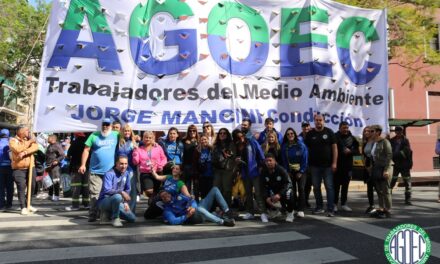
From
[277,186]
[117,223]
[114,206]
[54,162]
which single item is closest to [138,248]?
[117,223]

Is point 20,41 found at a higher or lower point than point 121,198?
higher

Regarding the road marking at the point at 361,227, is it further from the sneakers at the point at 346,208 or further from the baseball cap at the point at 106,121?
the baseball cap at the point at 106,121

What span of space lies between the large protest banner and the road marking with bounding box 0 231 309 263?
2.11m

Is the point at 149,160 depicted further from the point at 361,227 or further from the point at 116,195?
the point at 361,227

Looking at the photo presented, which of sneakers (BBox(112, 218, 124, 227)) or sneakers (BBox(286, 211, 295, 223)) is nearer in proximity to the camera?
sneakers (BBox(112, 218, 124, 227))

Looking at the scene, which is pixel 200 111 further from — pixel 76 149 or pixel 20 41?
pixel 20 41

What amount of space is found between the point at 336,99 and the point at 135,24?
12.2 ft

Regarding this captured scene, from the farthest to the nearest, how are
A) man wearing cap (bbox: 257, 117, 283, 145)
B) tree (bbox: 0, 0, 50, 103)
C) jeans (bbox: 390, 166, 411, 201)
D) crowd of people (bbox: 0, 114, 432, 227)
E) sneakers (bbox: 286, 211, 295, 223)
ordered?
tree (bbox: 0, 0, 50, 103)
jeans (bbox: 390, 166, 411, 201)
man wearing cap (bbox: 257, 117, 283, 145)
sneakers (bbox: 286, 211, 295, 223)
crowd of people (bbox: 0, 114, 432, 227)

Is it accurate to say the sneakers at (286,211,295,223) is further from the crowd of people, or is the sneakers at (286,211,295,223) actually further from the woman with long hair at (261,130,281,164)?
the woman with long hair at (261,130,281,164)

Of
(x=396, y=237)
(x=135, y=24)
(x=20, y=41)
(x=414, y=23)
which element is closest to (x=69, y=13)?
(x=135, y=24)

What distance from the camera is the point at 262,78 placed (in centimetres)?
760

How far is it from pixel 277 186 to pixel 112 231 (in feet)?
9.13

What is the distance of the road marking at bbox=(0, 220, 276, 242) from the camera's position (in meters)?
6.04

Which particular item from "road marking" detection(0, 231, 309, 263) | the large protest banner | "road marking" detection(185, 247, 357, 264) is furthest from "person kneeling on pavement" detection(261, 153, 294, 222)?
"road marking" detection(185, 247, 357, 264)
